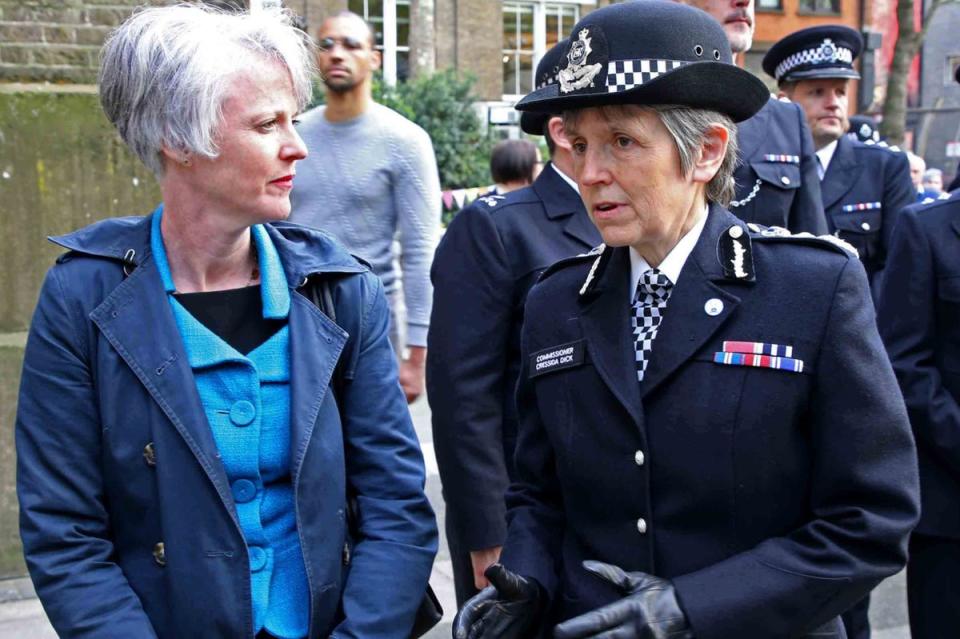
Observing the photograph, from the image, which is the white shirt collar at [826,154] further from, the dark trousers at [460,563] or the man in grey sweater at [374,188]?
the dark trousers at [460,563]

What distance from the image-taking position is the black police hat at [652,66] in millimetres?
2234

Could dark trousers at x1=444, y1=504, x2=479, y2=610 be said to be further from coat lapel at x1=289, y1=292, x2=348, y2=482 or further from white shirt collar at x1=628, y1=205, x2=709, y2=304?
white shirt collar at x1=628, y1=205, x2=709, y2=304

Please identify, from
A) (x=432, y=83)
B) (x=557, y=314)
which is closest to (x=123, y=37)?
(x=557, y=314)

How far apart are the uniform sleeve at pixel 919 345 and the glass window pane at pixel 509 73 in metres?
24.0

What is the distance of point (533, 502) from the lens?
2572 millimetres

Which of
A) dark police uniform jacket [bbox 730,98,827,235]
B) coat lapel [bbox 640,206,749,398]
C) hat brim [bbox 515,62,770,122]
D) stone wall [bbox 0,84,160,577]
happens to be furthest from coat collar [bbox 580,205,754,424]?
stone wall [bbox 0,84,160,577]

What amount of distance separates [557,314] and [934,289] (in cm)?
147

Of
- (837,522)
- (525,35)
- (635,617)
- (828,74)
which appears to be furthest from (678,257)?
(525,35)

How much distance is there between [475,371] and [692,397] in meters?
1.26

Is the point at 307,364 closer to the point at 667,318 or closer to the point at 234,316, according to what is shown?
the point at 234,316

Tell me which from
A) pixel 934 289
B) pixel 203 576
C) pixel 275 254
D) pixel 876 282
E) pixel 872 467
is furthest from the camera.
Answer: pixel 876 282

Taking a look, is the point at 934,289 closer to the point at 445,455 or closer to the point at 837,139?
the point at 445,455

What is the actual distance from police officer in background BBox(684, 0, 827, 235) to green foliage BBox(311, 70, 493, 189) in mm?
15195

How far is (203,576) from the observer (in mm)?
2365
